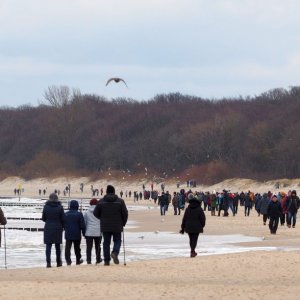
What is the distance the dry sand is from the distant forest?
276ft

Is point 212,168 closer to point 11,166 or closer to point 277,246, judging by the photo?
point 11,166

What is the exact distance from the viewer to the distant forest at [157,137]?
114562mm

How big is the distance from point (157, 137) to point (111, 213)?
11884 centimetres

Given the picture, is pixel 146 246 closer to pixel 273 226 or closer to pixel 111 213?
pixel 273 226

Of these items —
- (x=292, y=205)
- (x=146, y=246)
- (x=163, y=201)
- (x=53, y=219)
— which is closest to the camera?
(x=53, y=219)

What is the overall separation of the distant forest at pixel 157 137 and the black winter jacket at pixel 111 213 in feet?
279

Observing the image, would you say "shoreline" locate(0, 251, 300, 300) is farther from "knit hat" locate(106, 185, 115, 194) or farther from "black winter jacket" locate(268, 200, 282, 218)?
"black winter jacket" locate(268, 200, 282, 218)

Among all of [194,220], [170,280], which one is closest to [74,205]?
[194,220]

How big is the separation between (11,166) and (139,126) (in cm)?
1991

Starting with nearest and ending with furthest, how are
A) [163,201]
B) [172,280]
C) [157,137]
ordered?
[172,280] → [163,201] → [157,137]

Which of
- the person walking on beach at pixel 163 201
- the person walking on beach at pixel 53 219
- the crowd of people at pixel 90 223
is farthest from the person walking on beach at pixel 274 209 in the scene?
the person walking on beach at pixel 163 201

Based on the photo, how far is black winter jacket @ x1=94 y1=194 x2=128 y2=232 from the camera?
18422 mm

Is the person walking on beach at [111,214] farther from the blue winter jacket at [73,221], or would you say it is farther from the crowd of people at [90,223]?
the blue winter jacket at [73,221]

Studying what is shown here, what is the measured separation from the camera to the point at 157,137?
137250mm
